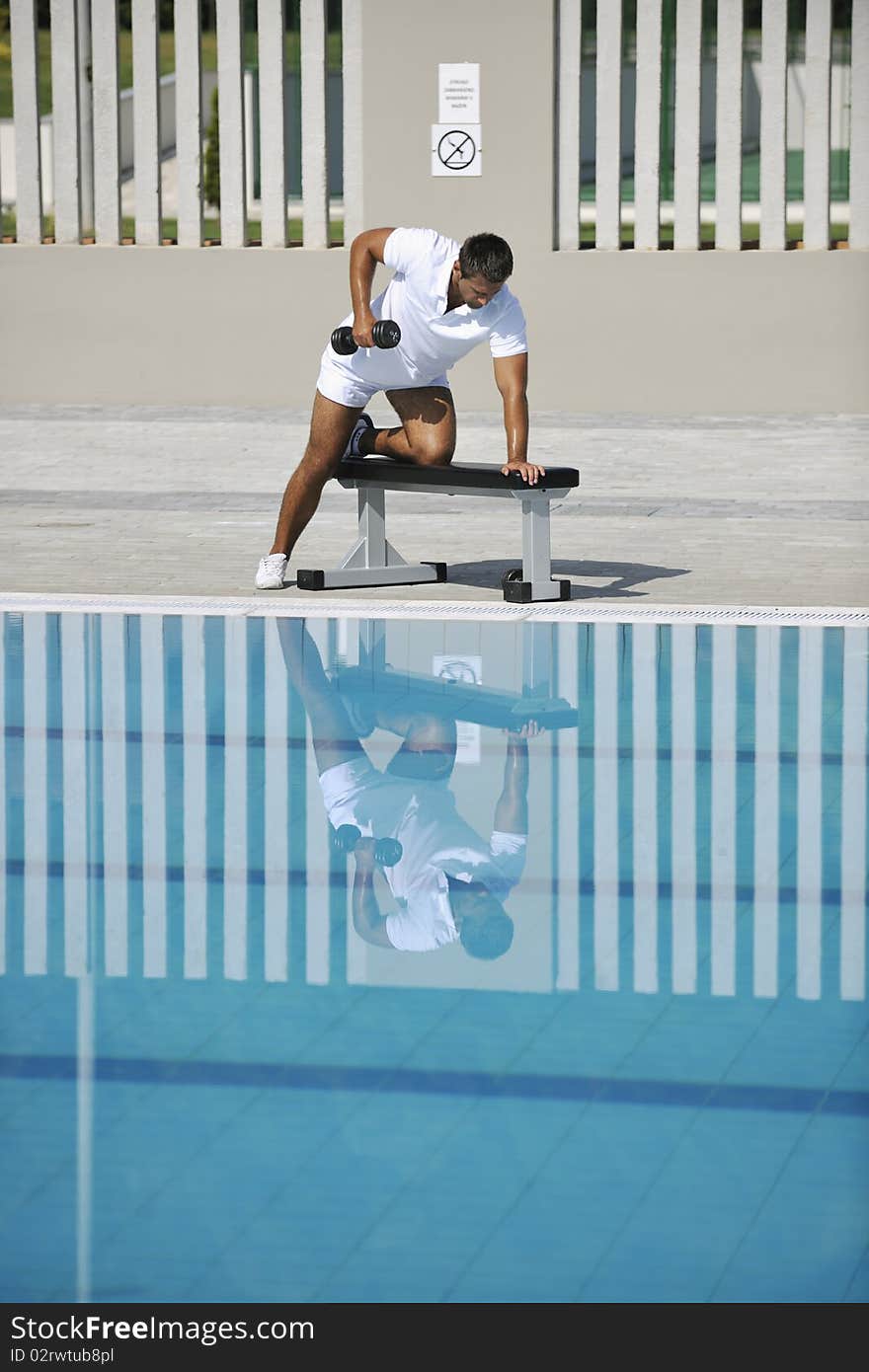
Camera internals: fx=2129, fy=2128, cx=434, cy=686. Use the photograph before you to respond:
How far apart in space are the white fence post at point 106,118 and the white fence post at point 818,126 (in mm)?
4971

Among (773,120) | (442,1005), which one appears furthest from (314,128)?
(442,1005)

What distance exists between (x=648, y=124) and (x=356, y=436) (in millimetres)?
7135

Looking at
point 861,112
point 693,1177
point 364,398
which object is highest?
point 861,112

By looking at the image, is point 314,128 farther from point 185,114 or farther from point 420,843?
point 420,843

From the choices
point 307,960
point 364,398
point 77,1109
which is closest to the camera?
point 77,1109

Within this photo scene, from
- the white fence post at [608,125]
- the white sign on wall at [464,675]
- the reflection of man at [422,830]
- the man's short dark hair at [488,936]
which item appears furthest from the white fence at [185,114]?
the man's short dark hair at [488,936]

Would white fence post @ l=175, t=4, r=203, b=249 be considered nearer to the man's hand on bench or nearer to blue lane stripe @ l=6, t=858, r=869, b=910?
the man's hand on bench

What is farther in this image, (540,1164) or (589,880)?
(589,880)

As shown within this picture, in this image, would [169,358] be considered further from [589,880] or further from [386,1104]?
[386,1104]

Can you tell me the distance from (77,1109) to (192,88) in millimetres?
12988

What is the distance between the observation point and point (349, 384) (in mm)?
8789

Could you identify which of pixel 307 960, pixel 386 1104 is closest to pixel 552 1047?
pixel 386 1104

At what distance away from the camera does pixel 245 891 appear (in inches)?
195

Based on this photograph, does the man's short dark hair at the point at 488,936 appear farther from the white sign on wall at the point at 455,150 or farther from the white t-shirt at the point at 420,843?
the white sign on wall at the point at 455,150
